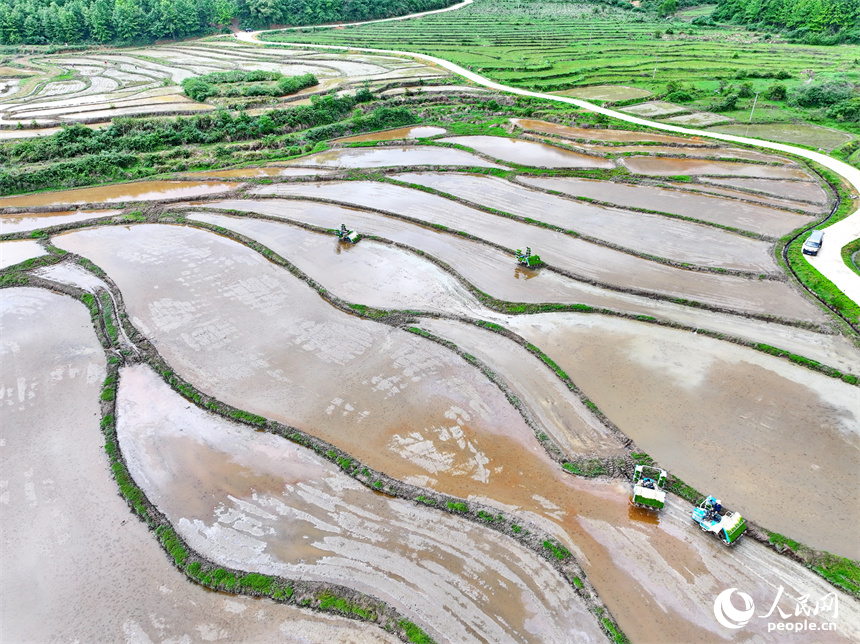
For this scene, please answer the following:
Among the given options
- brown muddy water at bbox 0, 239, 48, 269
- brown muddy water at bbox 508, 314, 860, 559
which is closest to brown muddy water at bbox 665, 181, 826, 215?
brown muddy water at bbox 508, 314, 860, 559

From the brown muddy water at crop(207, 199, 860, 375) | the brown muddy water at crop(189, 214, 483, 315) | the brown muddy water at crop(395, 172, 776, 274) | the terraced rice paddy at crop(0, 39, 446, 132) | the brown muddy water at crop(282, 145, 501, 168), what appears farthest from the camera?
the terraced rice paddy at crop(0, 39, 446, 132)

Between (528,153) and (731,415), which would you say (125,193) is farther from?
(731,415)

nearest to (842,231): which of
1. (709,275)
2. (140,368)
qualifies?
(709,275)

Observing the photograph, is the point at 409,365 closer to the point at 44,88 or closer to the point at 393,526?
the point at 393,526

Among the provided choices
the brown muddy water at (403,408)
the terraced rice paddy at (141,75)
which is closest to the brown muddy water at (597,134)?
the terraced rice paddy at (141,75)

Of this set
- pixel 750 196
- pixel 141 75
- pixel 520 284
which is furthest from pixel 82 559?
pixel 141 75

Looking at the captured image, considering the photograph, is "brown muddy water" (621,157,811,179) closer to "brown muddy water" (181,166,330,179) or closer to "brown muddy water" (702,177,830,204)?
"brown muddy water" (702,177,830,204)
